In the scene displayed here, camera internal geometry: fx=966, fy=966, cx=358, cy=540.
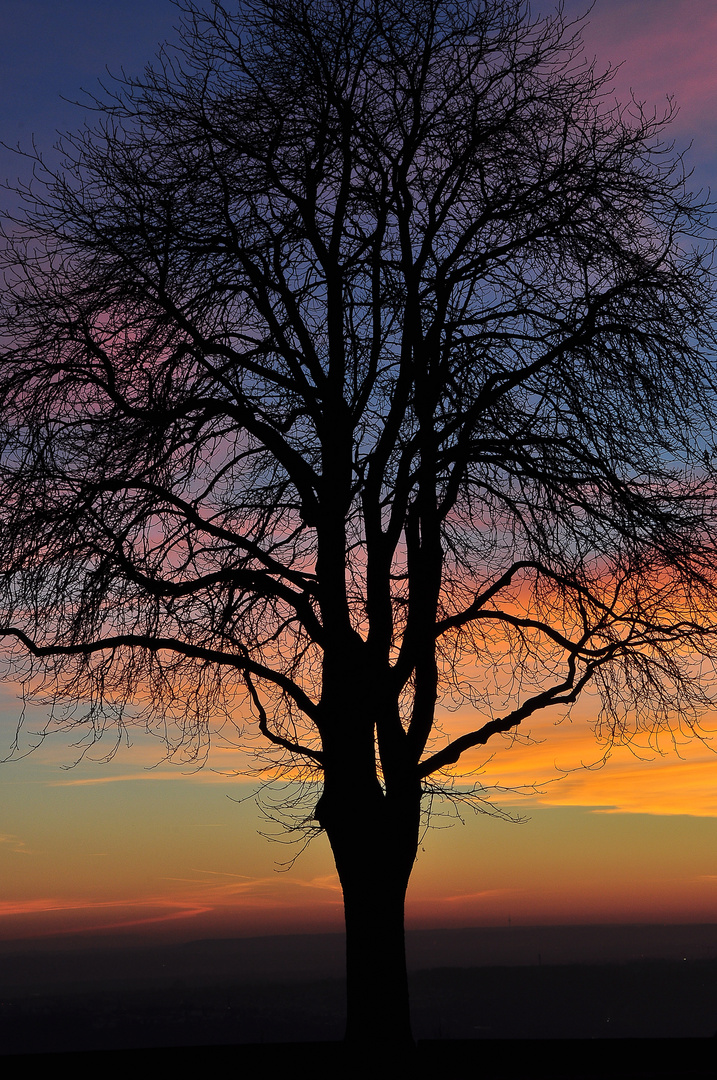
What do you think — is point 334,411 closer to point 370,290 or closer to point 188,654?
point 370,290

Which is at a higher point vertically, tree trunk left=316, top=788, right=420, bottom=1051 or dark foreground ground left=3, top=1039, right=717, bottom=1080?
tree trunk left=316, top=788, right=420, bottom=1051

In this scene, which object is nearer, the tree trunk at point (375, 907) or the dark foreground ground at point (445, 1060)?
the tree trunk at point (375, 907)

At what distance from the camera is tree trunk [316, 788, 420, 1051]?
8508mm

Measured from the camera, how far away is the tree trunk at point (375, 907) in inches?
335

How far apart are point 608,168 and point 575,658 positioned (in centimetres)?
512

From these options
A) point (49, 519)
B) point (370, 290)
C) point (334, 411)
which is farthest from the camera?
point (370, 290)

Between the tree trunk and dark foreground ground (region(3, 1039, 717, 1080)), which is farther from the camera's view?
dark foreground ground (region(3, 1039, 717, 1080))

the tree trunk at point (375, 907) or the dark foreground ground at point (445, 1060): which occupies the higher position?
the tree trunk at point (375, 907)

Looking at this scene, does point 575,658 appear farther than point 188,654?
Yes

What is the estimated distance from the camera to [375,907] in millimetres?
8797

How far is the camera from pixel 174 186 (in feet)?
31.8

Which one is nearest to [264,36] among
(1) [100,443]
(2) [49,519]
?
(1) [100,443]

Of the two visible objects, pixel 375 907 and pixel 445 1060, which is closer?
pixel 375 907

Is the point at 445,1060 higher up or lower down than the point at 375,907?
lower down
